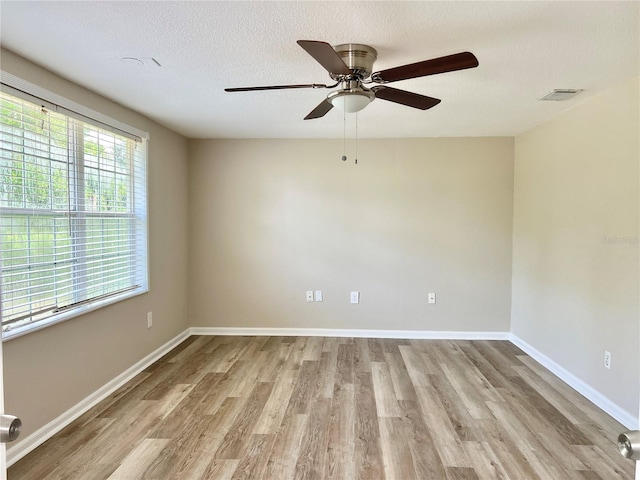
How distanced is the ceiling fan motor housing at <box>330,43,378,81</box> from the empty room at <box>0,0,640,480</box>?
0.04 feet

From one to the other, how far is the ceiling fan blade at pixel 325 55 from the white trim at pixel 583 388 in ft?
8.97

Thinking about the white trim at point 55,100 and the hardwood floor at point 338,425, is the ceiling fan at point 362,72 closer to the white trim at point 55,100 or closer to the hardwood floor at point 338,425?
the white trim at point 55,100

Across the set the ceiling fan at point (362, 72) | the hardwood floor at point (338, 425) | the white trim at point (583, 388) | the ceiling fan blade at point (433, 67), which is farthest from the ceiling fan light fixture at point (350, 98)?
the white trim at point (583, 388)

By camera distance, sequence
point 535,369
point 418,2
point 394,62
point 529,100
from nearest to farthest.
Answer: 1. point 418,2
2. point 394,62
3. point 529,100
4. point 535,369

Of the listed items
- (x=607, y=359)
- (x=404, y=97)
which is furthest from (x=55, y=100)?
(x=607, y=359)

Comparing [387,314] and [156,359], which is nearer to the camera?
[156,359]

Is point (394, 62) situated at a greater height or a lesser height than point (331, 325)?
greater

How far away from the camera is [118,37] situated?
1831 mm

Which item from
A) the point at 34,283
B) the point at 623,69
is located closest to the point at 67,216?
the point at 34,283

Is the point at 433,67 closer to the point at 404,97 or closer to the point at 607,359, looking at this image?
the point at 404,97

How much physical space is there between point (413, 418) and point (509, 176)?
280 cm

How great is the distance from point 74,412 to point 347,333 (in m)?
2.57

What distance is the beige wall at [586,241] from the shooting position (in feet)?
7.74

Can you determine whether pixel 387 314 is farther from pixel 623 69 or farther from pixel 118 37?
pixel 118 37
